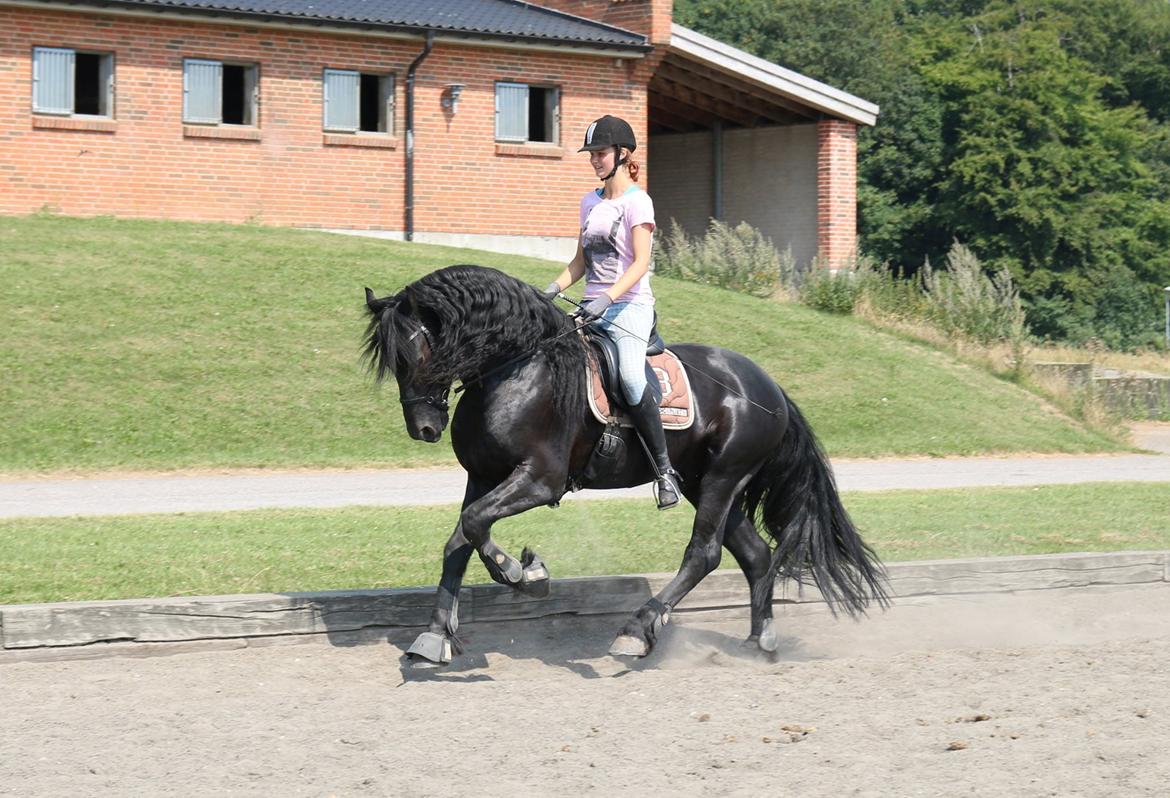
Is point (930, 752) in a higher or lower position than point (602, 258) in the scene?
→ lower

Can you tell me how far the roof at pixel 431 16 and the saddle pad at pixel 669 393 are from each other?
20890 mm

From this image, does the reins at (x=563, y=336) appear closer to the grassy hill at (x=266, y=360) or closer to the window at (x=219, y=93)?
the grassy hill at (x=266, y=360)

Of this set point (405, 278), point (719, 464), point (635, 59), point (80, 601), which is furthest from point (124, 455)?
point (635, 59)

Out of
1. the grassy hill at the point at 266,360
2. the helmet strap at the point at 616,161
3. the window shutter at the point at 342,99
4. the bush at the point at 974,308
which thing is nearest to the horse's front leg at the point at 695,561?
the helmet strap at the point at 616,161

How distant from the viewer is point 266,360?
19.9 m

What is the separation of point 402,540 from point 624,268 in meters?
3.66

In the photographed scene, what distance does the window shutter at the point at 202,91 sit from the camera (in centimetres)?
2794

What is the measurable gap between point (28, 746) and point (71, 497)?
28.2ft

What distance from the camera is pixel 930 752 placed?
19.9 feet

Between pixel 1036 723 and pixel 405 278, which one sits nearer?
pixel 1036 723

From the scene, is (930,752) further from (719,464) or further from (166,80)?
(166,80)

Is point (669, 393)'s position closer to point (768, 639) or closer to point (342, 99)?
point (768, 639)

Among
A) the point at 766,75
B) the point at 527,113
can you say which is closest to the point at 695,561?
the point at 527,113

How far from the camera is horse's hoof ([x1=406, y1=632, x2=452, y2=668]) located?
755 cm
